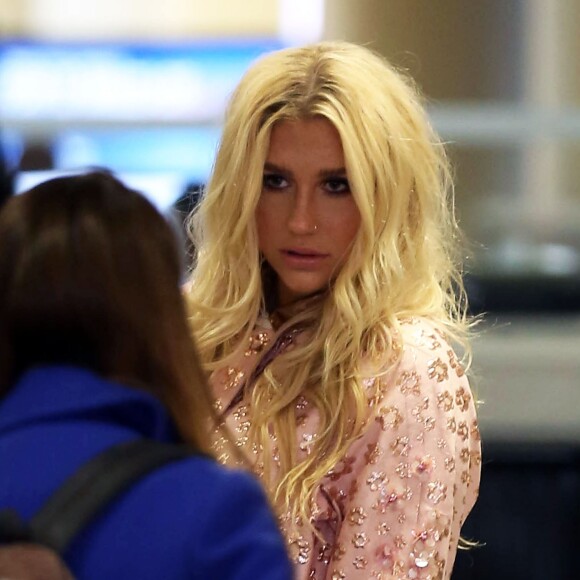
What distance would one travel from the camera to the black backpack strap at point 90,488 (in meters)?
1.14

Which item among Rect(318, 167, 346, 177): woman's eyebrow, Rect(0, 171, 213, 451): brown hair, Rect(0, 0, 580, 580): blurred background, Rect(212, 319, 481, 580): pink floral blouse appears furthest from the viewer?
Rect(0, 0, 580, 580): blurred background

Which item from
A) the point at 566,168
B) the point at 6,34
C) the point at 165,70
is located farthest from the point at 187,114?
the point at 566,168

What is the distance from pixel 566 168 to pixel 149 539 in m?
3.53

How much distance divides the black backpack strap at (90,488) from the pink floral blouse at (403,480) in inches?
25.3

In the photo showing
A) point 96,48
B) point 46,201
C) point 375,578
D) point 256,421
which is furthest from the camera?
point 96,48

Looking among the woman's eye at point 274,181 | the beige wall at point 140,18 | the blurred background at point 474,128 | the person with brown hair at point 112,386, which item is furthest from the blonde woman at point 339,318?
the beige wall at point 140,18

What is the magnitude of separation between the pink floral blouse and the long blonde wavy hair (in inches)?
1.2

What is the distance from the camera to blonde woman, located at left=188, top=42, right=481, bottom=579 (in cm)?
181

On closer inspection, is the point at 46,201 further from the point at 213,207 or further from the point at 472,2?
the point at 472,2

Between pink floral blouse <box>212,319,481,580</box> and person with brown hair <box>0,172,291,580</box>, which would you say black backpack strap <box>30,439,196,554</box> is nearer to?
person with brown hair <box>0,172,291,580</box>

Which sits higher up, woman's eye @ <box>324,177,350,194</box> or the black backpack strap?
woman's eye @ <box>324,177,350,194</box>

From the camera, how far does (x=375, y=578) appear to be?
5.83ft

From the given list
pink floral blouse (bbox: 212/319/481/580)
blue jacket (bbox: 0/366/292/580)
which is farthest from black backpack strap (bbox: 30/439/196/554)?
pink floral blouse (bbox: 212/319/481/580)

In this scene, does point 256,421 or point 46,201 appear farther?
point 256,421
